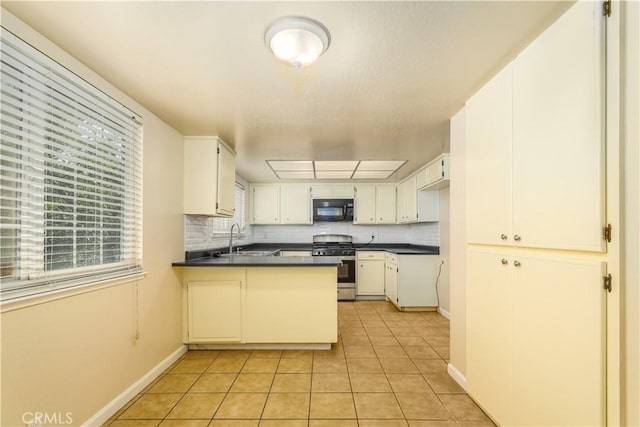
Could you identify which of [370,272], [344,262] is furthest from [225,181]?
[370,272]

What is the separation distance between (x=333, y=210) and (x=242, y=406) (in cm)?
360

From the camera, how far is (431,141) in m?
2.91

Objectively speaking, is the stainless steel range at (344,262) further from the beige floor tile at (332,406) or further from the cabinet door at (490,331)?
the cabinet door at (490,331)

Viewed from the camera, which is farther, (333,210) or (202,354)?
(333,210)

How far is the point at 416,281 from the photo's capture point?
4.12m

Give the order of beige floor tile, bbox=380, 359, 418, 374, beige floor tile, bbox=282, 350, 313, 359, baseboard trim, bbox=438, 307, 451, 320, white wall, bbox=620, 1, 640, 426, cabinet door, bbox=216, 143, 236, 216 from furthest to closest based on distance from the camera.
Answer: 1. baseboard trim, bbox=438, 307, 451, 320
2. cabinet door, bbox=216, 143, 236, 216
3. beige floor tile, bbox=282, 350, 313, 359
4. beige floor tile, bbox=380, 359, 418, 374
5. white wall, bbox=620, 1, 640, 426

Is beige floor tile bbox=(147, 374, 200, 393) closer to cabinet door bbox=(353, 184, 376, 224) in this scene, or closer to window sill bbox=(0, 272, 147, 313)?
window sill bbox=(0, 272, 147, 313)

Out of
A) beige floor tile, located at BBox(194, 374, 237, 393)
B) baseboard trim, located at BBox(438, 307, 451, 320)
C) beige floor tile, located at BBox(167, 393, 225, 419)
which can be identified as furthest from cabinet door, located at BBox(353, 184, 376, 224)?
beige floor tile, located at BBox(167, 393, 225, 419)

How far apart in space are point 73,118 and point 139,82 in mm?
442

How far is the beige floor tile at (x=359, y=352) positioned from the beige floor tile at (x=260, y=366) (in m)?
0.69

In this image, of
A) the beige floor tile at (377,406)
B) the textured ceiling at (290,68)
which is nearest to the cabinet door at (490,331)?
the beige floor tile at (377,406)

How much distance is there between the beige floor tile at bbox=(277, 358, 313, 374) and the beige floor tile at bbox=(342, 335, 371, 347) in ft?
1.80

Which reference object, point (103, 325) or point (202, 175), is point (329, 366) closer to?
point (103, 325)

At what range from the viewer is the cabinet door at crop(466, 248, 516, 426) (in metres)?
1.55
